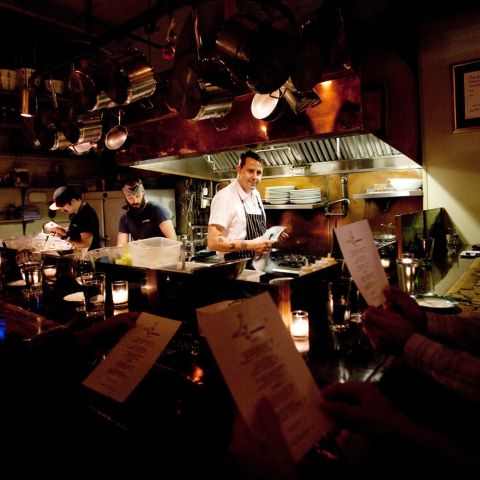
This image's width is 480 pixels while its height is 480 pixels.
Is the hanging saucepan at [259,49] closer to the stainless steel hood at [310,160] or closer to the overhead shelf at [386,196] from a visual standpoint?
the stainless steel hood at [310,160]

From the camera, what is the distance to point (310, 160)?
5109mm

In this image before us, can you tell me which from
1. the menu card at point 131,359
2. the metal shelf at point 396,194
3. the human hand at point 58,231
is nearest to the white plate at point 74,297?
the menu card at point 131,359

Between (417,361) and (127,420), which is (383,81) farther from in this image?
(127,420)

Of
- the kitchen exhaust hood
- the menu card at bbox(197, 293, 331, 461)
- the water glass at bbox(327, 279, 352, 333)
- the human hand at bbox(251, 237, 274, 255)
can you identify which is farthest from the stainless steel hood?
the menu card at bbox(197, 293, 331, 461)

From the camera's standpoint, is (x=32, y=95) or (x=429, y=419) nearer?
(x=429, y=419)

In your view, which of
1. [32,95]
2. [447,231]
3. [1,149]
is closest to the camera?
[32,95]

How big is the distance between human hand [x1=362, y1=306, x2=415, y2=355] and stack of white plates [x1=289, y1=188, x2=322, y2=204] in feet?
12.7

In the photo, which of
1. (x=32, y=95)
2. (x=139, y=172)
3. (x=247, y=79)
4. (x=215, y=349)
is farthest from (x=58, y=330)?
(x=139, y=172)

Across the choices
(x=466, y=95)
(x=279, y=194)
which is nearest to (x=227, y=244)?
(x=279, y=194)

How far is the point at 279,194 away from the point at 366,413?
4682 mm

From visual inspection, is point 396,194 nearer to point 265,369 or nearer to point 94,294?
point 94,294

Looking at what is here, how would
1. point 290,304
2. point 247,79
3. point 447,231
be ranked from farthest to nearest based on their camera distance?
point 447,231, point 247,79, point 290,304

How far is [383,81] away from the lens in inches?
114

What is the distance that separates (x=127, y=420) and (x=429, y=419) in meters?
0.85
